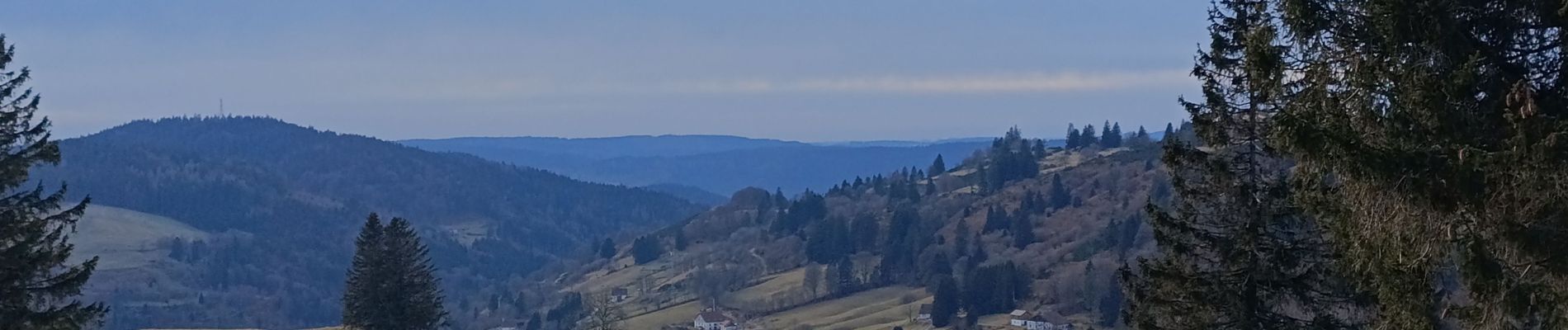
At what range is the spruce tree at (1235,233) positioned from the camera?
A: 13.4m

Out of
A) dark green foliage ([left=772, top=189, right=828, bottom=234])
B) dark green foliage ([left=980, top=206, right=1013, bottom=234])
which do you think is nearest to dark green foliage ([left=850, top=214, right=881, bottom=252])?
dark green foliage ([left=980, top=206, right=1013, bottom=234])

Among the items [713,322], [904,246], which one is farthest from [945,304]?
[904,246]

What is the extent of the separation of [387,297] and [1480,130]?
29.5 meters

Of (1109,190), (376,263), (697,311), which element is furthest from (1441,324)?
(1109,190)

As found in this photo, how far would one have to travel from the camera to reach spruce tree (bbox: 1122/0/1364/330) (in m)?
13.4

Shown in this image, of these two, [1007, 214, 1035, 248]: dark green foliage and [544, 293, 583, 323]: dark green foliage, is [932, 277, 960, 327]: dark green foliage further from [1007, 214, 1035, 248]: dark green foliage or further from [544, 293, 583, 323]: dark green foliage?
[544, 293, 583, 323]: dark green foliage

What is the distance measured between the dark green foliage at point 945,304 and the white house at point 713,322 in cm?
1979

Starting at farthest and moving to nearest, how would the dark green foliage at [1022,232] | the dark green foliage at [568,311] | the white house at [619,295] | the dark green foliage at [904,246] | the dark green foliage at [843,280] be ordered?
the white house at [619,295] < the dark green foliage at [1022,232] < the dark green foliage at [904,246] < the dark green foliage at [568,311] < the dark green foliage at [843,280]

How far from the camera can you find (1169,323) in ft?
46.9

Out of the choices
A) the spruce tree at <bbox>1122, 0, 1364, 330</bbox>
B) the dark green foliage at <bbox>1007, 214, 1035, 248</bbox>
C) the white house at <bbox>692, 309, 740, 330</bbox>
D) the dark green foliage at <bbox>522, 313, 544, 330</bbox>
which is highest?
the spruce tree at <bbox>1122, 0, 1364, 330</bbox>

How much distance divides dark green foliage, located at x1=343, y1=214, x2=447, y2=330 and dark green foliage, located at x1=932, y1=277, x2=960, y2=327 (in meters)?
83.7

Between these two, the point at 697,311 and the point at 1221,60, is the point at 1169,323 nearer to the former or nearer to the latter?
the point at 1221,60

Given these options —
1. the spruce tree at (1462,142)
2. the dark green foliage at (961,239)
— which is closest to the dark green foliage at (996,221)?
the dark green foliage at (961,239)

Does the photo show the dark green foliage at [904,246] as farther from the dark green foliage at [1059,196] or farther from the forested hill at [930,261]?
the dark green foliage at [1059,196]
